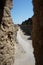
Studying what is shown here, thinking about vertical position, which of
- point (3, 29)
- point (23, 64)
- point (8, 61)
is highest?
point (3, 29)

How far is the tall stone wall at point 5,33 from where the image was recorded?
22.4 ft

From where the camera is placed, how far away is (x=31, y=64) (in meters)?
15.3

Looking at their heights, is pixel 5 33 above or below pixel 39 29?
below

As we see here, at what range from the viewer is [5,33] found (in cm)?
698

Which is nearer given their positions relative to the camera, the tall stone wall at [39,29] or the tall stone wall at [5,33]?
the tall stone wall at [39,29]

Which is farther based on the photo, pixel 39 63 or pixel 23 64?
pixel 23 64

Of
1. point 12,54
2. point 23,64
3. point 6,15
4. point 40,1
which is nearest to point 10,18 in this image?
point 6,15

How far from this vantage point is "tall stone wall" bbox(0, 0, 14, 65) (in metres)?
6.82

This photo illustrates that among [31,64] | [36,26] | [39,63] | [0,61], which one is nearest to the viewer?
[39,63]

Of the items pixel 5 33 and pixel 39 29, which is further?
pixel 5 33

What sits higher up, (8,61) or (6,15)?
(6,15)

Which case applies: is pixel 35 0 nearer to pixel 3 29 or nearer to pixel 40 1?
pixel 40 1

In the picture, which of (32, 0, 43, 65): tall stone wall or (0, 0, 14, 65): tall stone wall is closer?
(32, 0, 43, 65): tall stone wall

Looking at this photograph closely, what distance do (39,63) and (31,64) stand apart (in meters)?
11.0
